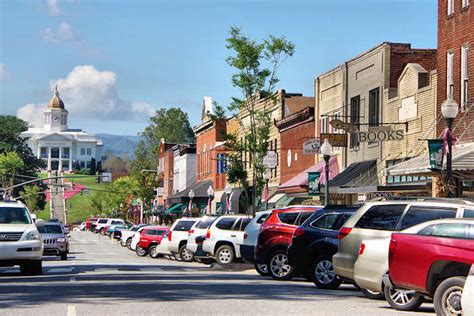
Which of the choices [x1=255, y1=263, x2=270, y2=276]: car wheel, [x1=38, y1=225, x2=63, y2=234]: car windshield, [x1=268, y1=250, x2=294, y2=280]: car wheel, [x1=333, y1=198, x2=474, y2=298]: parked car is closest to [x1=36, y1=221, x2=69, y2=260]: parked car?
[x1=38, y1=225, x2=63, y2=234]: car windshield

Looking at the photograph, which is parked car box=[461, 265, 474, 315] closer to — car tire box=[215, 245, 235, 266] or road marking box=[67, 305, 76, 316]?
road marking box=[67, 305, 76, 316]

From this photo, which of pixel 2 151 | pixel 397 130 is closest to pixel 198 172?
Answer: pixel 397 130

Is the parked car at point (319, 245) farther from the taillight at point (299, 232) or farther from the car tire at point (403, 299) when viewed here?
the car tire at point (403, 299)

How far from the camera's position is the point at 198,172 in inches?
3600

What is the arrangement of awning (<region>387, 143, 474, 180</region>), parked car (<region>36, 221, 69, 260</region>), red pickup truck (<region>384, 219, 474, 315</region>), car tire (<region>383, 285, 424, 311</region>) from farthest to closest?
parked car (<region>36, 221, 69, 260</region>) → awning (<region>387, 143, 474, 180</region>) → car tire (<region>383, 285, 424, 311</region>) → red pickup truck (<region>384, 219, 474, 315</region>)

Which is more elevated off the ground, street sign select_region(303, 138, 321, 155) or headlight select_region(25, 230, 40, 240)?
street sign select_region(303, 138, 321, 155)

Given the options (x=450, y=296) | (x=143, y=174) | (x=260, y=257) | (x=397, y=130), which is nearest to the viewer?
(x=450, y=296)

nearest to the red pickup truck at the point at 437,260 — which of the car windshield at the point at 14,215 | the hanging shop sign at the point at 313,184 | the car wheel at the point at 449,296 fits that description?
the car wheel at the point at 449,296

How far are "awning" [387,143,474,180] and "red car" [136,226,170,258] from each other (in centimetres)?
1648

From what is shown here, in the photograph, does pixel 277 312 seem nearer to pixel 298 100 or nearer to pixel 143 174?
pixel 298 100

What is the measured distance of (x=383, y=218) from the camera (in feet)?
59.8

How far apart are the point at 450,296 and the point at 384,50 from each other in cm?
2814

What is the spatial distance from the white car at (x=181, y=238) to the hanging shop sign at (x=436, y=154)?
15.5m

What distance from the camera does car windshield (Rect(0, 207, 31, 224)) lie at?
87.4ft
